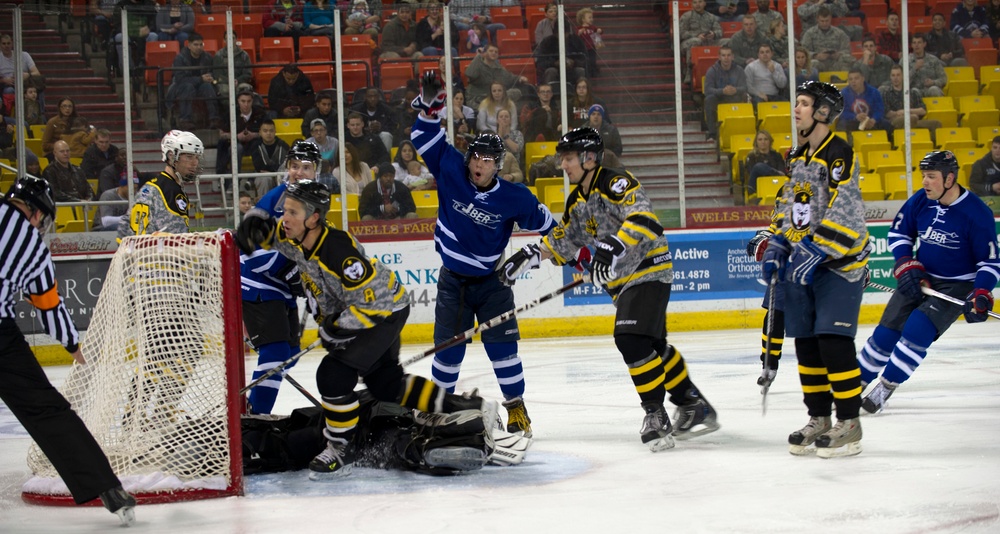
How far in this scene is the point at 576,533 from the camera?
2.79m

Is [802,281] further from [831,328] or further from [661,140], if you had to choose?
[661,140]

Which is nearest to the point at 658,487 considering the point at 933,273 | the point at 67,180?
the point at 933,273

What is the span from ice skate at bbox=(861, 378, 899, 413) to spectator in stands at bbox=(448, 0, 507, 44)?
4.66 m

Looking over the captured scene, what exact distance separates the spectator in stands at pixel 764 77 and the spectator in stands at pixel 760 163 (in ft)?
1.01

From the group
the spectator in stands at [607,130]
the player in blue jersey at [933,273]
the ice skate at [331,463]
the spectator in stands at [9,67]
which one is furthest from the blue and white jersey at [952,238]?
the spectator in stands at [9,67]

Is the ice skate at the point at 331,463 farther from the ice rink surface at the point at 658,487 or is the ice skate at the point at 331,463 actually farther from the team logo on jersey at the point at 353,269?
the team logo on jersey at the point at 353,269

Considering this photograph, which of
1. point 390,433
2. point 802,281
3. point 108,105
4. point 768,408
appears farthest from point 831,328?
point 108,105

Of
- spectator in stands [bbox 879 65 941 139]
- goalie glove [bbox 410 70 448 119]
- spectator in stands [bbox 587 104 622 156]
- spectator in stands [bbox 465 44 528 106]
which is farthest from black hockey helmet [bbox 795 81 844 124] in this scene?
spectator in stands [bbox 879 65 941 139]

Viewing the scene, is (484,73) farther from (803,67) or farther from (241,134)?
(803,67)

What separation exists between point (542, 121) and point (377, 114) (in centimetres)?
131

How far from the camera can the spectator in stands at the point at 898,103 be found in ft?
28.2

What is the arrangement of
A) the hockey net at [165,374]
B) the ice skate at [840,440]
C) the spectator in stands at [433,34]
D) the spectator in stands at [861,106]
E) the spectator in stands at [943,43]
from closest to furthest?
the hockey net at [165,374] → the ice skate at [840,440] → the spectator in stands at [433,34] → the spectator in stands at [861,106] → the spectator in stands at [943,43]

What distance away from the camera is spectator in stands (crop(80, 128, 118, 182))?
26.1 ft

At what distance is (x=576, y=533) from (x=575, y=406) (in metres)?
2.29
